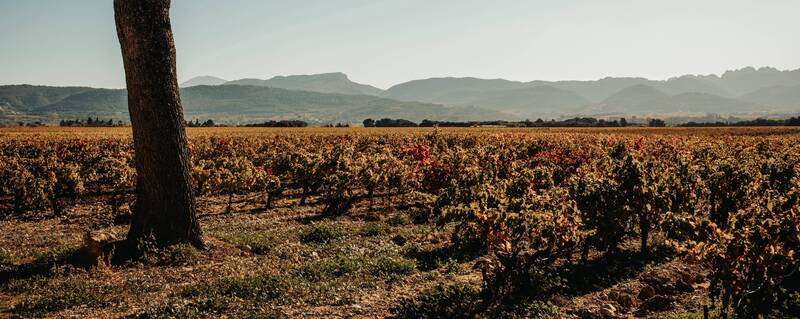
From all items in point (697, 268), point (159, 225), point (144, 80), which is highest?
point (144, 80)

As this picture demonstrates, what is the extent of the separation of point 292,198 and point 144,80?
13.5 m

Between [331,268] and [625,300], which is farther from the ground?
[331,268]

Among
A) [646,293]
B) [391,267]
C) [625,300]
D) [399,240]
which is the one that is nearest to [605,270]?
[646,293]

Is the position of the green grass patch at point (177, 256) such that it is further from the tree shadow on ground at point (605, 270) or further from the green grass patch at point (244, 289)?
the tree shadow on ground at point (605, 270)

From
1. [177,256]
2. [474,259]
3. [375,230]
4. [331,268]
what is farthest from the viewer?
[375,230]

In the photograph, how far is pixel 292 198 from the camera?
78.7ft

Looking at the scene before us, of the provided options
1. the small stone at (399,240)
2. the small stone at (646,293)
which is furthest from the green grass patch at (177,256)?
the small stone at (646,293)

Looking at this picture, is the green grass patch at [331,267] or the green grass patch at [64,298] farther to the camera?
the green grass patch at [331,267]

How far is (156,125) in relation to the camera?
11.3m

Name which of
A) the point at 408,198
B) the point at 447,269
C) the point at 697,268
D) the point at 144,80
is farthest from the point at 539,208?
the point at 408,198

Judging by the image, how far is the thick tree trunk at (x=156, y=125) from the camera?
1101cm

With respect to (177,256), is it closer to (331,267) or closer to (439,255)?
(331,267)

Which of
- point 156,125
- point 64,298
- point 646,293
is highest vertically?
point 156,125

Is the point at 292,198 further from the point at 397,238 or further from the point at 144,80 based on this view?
the point at 144,80
